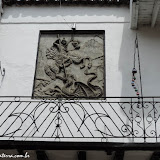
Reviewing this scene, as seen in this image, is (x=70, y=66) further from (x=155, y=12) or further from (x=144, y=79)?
(x=155, y=12)

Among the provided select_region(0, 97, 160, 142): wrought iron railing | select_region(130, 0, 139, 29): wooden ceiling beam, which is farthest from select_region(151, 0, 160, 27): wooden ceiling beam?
select_region(0, 97, 160, 142): wrought iron railing

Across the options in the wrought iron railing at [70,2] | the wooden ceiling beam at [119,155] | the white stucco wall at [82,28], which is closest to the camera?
the wooden ceiling beam at [119,155]

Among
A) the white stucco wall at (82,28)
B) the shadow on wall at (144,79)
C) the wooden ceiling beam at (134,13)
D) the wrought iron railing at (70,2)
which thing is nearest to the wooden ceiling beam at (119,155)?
the shadow on wall at (144,79)

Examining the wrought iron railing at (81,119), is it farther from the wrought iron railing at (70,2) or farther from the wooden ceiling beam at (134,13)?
the wrought iron railing at (70,2)

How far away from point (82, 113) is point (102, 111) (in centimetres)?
50

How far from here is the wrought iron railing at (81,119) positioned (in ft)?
27.7

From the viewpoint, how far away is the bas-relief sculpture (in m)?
9.24

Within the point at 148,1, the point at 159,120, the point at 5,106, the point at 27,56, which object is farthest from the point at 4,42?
the point at 159,120

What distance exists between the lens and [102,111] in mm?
8797

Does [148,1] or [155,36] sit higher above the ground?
[148,1]

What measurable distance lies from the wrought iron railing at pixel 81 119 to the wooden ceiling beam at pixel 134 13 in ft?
7.33

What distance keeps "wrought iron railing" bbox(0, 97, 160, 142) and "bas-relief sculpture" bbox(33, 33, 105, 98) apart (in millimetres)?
316

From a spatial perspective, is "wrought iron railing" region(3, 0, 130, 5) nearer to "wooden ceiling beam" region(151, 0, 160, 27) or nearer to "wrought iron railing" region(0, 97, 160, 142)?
"wooden ceiling beam" region(151, 0, 160, 27)

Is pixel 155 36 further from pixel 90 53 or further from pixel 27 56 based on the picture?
pixel 27 56
